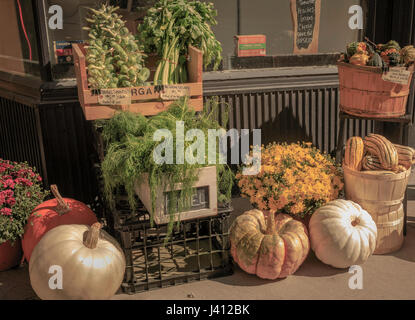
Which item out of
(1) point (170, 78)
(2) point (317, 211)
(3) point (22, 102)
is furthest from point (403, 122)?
(3) point (22, 102)

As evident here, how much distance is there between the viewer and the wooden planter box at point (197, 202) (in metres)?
3.30

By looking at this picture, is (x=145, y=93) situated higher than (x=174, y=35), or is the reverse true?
(x=174, y=35)

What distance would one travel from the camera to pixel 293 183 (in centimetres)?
407

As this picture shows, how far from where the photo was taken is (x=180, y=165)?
10.5 feet

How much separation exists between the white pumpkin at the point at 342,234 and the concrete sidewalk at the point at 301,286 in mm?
134

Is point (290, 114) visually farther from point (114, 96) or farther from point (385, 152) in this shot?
point (114, 96)

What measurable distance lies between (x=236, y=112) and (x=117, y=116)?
2021 mm

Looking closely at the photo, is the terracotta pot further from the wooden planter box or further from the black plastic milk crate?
the wooden planter box

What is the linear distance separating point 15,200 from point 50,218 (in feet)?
1.09

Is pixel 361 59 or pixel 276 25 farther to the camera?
pixel 276 25

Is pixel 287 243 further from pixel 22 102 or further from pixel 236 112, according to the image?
pixel 22 102

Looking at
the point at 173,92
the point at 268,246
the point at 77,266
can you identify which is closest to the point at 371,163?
the point at 268,246

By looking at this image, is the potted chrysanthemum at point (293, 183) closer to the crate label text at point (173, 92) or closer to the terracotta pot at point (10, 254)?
the crate label text at point (173, 92)

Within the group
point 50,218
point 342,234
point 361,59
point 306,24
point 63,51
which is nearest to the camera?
point 342,234
